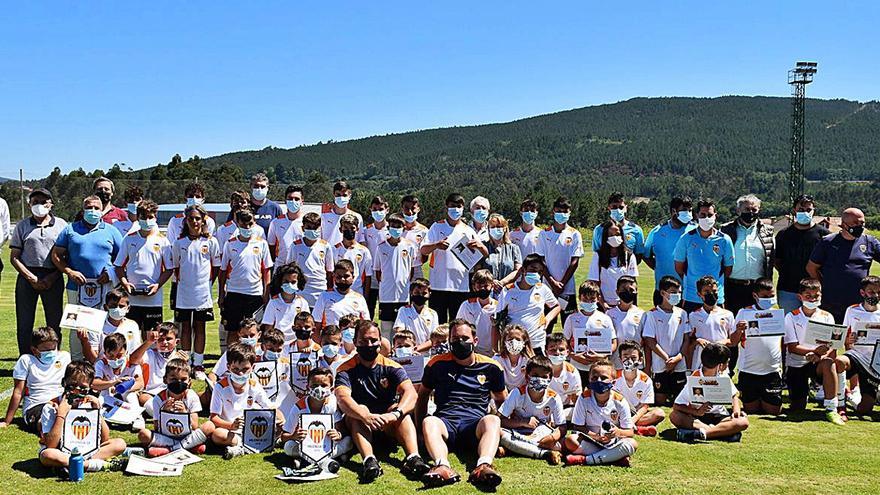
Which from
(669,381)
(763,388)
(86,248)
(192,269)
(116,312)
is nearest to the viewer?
(116,312)

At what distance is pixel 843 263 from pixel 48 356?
8868mm

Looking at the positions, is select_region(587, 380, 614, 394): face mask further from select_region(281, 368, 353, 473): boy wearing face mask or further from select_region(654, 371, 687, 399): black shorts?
select_region(281, 368, 353, 473): boy wearing face mask

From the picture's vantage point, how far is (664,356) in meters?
8.52

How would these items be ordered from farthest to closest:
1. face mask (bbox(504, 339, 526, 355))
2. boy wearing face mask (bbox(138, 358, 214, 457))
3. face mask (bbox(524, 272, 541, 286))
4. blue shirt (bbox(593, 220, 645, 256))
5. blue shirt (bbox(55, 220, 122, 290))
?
blue shirt (bbox(593, 220, 645, 256)) → blue shirt (bbox(55, 220, 122, 290)) → face mask (bbox(524, 272, 541, 286)) → face mask (bbox(504, 339, 526, 355)) → boy wearing face mask (bbox(138, 358, 214, 457))

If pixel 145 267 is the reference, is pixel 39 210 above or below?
above

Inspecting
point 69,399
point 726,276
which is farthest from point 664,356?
point 69,399

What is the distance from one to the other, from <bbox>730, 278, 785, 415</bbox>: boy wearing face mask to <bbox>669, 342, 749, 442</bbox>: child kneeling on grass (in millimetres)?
1114

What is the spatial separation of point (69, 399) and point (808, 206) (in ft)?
28.4

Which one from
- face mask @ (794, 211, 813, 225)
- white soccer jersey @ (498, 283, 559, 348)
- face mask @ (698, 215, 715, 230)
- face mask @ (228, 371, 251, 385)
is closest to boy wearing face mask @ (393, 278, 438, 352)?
white soccer jersey @ (498, 283, 559, 348)

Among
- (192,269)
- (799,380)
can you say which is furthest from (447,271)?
(799,380)

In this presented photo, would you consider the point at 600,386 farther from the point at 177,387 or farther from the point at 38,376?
the point at 38,376

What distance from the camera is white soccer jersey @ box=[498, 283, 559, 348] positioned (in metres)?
8.70

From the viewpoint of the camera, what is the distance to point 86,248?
9211 mm

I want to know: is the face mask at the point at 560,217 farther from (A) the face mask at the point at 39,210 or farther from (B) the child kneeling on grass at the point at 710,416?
(A) the face mask at the point at 39,210
